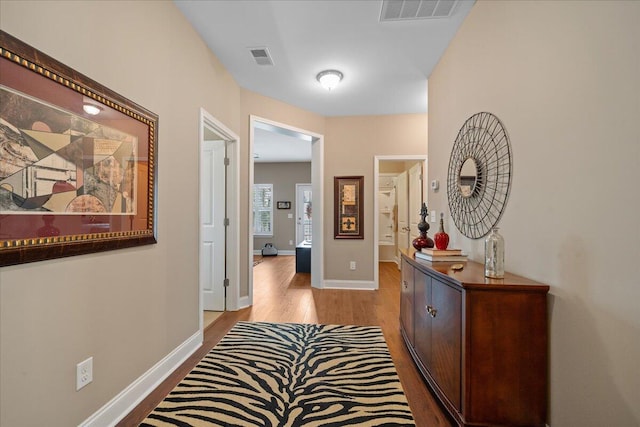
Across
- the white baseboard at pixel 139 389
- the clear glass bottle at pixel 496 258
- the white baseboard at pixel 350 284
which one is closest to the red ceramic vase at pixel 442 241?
the clear glass bottle at pixel 496 258

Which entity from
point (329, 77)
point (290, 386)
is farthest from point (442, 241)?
point (329, 77)

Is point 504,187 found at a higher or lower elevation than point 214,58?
lower

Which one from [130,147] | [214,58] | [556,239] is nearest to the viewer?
[556,239]

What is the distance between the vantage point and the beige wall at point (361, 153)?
4.62 meters

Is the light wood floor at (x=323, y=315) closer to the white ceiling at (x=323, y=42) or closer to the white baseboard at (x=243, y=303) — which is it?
the white baseboard at (x=243, y=303)

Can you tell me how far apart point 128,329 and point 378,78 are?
3275 mm

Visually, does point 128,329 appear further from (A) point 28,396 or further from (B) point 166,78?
(B) point 166,78

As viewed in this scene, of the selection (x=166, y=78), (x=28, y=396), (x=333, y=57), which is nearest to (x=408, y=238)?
(x=333, y=57)

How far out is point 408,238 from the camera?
6.07 m

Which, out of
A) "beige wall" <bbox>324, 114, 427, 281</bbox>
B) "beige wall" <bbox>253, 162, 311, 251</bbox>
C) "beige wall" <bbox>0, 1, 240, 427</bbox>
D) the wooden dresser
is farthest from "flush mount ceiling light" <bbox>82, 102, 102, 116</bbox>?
"beige wall" <bbox>253, 162, 311, 251</bbox>

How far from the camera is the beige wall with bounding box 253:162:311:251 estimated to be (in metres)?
8.62

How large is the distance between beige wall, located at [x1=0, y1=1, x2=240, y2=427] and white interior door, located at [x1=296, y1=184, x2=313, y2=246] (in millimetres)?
5881

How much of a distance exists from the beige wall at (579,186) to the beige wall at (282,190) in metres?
7.00

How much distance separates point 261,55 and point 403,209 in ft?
14.8
